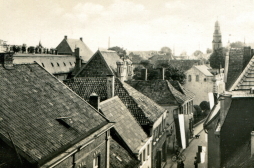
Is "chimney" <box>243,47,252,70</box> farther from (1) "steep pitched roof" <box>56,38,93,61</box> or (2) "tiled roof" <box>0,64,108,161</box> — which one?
(1) "steep pitched roof" <box>56,38,93,61</box>

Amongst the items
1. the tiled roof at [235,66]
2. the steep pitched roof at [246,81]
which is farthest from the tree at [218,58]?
the steep pitched roof at [246,81]

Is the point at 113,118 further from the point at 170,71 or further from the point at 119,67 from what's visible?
the point at 170,71

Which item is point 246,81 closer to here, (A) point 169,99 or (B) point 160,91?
(A) point 169,99

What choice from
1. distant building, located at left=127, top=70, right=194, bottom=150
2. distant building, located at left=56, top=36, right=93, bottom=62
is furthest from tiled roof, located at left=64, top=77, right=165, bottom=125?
distant building, located at left=56, top=36, right=93, bottom=62

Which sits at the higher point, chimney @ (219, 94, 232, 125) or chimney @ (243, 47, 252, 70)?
chimney @ (243, 47, 252, 70)

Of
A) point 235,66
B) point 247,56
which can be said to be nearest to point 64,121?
point 235,66

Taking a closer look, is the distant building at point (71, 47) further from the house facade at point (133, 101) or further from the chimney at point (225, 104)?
the chimney at point (225, 104)
